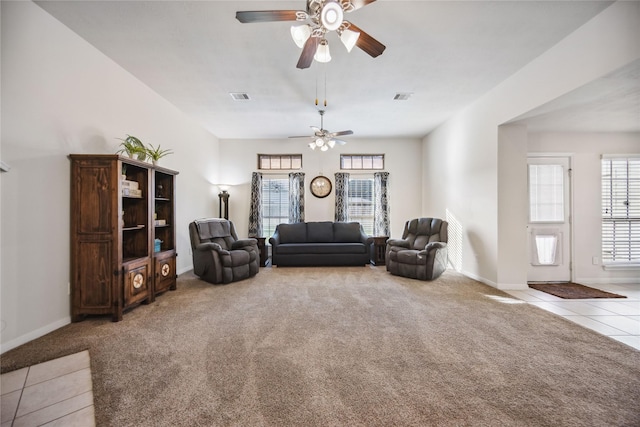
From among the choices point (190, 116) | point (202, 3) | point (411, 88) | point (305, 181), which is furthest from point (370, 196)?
point (202, 3)

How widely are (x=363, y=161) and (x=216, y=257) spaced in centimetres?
453

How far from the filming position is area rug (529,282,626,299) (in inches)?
149

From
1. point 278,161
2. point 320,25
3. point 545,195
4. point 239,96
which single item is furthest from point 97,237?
point 545,195

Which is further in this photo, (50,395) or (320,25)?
(320,25)

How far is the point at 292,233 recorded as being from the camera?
635 cm

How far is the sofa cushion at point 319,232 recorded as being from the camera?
641cm

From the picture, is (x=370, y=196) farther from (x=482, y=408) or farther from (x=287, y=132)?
Result: (x=482, y=408)

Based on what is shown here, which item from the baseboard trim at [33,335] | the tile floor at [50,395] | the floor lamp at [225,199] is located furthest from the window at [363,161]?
the tile floor at [50,395]

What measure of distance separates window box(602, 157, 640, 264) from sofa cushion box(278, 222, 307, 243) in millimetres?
5634

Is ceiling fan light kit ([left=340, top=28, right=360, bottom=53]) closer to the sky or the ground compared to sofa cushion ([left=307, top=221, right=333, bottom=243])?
closer to the sky

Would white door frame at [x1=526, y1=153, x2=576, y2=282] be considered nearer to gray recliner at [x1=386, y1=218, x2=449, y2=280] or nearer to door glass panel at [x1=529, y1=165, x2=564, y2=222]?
door glass panel at [x1=529, y1=165, x2=564, y2=222]

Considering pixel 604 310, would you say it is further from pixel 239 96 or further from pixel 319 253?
pixel 239 96

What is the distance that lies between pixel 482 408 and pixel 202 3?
380 centimetres

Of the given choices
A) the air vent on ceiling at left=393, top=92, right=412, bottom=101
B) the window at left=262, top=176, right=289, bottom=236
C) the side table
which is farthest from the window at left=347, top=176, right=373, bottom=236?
the air vent on ceiling at left=393, top=92, right=412, bottom=101
